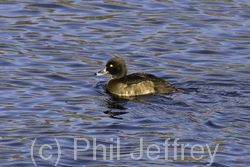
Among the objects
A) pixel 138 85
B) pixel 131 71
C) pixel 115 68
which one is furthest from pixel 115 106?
pixel 131 71

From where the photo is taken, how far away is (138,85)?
13.6 m

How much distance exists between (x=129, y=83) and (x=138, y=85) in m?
0.21

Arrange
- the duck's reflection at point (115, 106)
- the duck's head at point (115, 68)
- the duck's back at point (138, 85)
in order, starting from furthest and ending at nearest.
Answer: the duck's head at point (115, 68) → the duck's back at point (138, 85) → the duck's reflection at point (115, 106)

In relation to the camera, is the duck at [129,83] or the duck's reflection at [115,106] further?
the duck at [129,83]

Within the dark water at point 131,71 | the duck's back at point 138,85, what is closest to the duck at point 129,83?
the duck's back at point 138,85

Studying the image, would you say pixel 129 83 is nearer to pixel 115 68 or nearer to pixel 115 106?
pixel 115 68

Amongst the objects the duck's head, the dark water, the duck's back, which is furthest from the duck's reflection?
the duck's head

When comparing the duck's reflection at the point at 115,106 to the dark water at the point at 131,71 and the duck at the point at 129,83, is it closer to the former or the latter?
the dark water at the point at 131,71

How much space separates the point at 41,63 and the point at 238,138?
589 centimetres

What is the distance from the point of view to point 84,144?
1037cm

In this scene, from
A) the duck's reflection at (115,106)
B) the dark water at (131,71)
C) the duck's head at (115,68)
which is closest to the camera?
the dark water at (131,71)

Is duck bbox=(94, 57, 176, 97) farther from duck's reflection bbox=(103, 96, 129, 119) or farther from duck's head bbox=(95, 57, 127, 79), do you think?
duck's reflection bbox=(103, 96, 129, 119)

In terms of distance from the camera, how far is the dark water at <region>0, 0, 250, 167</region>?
10.2m

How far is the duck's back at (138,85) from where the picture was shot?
1340cm
